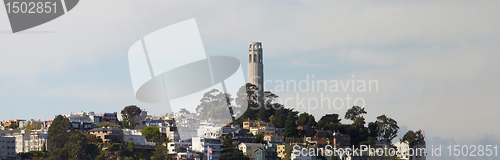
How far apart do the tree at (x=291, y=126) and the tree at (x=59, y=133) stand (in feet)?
75.2

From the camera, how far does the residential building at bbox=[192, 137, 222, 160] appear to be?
66088 mm

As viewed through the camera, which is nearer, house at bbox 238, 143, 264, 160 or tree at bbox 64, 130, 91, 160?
tree at bbox 64, 130, 91, 160

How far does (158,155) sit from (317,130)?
1930 cm

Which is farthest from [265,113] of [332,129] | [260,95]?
[332,129]

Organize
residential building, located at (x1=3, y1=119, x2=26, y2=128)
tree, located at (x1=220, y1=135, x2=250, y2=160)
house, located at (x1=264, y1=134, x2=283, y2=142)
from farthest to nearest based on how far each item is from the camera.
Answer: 1. residential building, located at (x1=3, y1=119, x2=26, y2=128)
2. house, located at (x1=264, y1=134, x2=283, y2=142)
3. tree, located at (x1=220, y1=135, x2=250, y2=160)

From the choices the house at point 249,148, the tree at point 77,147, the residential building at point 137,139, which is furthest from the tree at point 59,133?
the house at point 249,148

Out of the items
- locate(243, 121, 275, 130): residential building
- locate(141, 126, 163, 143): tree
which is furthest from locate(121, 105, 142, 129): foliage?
locate(243, 121, 275, 130): residential building

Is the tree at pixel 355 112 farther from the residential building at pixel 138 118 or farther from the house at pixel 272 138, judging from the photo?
the residential building at pixel 138 118

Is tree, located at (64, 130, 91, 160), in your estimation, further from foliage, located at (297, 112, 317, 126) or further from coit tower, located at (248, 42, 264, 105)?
coit tower, located at (248, 42, 264, 105)

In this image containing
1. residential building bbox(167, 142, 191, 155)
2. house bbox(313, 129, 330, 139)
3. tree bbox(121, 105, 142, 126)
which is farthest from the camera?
tree bbox(121, 105, 142, 126)

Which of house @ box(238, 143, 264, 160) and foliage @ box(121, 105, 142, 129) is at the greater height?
foliage @ box(121, 105, 142, 129)

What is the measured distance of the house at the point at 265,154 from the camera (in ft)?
216

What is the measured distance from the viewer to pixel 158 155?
64.6 m

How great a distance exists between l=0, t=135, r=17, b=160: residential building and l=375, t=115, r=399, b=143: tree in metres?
38.3
